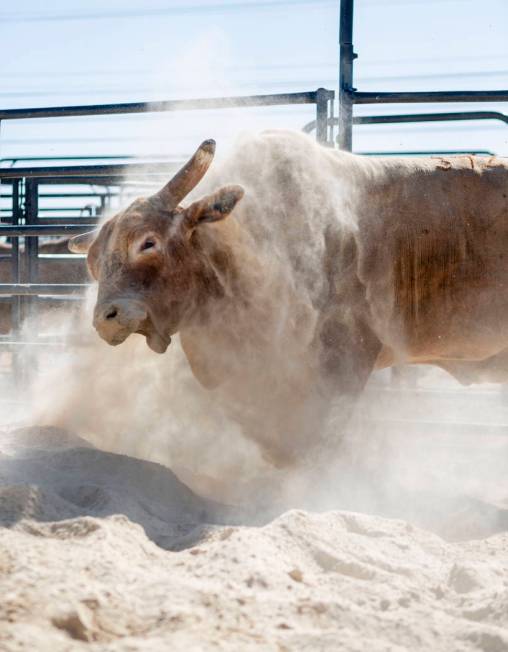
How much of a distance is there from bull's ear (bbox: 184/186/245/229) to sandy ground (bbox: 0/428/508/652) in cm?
142

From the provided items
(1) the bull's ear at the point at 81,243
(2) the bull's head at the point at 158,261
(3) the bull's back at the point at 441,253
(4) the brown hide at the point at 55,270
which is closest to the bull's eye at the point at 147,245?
(2) the bull's head at the point at 158,261

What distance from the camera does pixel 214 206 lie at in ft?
14.5

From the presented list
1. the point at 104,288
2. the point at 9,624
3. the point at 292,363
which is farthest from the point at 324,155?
the point at 9,624

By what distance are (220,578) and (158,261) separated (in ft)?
6.99

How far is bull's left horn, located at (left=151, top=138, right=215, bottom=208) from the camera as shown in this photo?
4.43 m

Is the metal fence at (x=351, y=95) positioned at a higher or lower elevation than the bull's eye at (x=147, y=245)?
higher

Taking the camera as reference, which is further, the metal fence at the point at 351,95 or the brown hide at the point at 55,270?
the brown hide at the point at 55,270

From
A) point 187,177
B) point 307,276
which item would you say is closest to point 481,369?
point 307,276

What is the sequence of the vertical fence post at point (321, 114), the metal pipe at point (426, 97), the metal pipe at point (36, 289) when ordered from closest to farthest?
1. the metal pipe at point (426, 97)
2. the vertical fence post at point (321, 114)
3. the metal pipe at point (36, 289)

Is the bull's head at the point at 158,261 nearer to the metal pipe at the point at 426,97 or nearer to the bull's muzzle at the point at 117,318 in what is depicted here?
the bull's muzzle at the point at 117,318

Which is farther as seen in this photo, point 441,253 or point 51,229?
point 51,229

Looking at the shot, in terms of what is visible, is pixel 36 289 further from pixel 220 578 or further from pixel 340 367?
pixel 220 578

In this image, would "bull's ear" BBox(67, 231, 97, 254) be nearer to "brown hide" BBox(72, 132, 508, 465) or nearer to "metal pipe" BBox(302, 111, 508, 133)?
"brown hide" BBox(72, 132, 508, 465)

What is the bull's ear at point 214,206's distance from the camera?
4.39m
